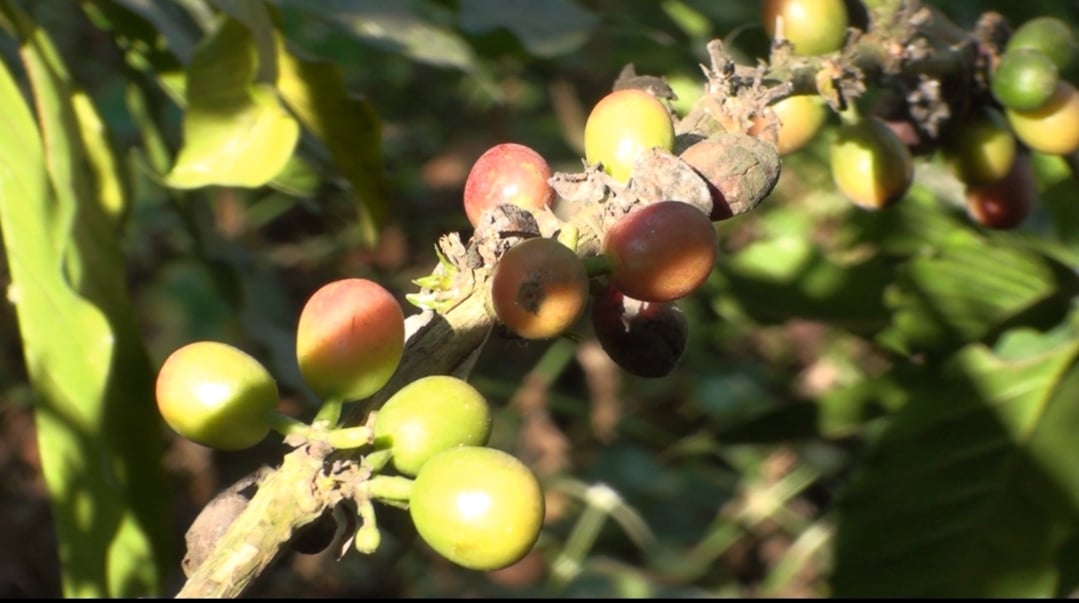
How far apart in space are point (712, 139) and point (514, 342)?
181mm

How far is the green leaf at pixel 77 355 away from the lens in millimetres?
1119

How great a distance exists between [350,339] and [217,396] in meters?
0.08

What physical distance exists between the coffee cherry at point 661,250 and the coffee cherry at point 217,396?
0.21 meters

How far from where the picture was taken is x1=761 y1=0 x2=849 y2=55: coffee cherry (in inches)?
40.3

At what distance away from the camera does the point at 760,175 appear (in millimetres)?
786

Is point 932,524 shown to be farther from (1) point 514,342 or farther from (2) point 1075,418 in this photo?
(1) point 514,342

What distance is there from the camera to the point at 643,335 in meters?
0.83

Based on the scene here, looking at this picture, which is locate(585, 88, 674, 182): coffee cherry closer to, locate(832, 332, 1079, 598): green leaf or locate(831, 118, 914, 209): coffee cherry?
locate(831, 118, 914, 209): coffee cherry

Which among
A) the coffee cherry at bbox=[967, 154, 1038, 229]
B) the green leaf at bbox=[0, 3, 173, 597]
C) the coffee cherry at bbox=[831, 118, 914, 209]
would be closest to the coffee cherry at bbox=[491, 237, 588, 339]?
the coffee cherry at bbox=[831, 118, 914, 209]

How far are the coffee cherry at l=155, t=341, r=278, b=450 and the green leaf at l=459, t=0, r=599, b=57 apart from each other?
1139mm

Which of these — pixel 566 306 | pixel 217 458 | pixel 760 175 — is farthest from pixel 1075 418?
pixel 217 458

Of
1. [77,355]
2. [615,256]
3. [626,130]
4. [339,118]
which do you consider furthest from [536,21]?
[615,256]

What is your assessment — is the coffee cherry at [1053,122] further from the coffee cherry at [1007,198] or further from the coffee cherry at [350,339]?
the coffee cherry at [350,339]

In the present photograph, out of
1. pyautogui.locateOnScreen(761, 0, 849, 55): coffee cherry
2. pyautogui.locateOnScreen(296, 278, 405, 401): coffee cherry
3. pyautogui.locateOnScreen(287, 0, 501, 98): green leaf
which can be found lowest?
pyautogui.locateOnScreen(287, 0, 501, 98): green leaf
